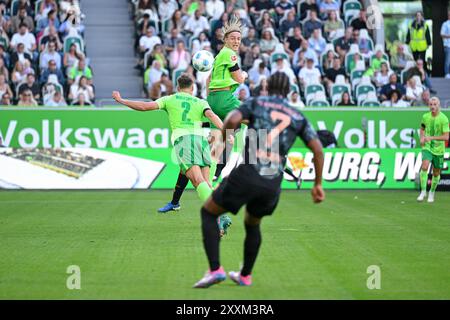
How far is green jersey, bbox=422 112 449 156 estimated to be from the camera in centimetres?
2239

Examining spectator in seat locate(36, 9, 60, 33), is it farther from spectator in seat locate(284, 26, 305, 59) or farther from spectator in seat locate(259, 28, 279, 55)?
spectator in seat locate(284, 26, 305, 59)

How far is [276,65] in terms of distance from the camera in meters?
28.0

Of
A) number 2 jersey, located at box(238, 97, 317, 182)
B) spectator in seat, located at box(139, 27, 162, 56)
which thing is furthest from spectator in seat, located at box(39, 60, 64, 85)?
number 2 jersey, located at box(238, 97, 317, 182)

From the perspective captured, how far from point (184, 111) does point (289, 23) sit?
15.9 m

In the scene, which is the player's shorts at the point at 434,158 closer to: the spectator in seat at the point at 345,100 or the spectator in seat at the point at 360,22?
the spectator in seat at the point at 345,100

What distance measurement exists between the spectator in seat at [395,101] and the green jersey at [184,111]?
47.4 ft

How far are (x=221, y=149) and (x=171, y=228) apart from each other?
140 centimetres

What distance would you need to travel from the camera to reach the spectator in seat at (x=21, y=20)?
2845 centimetres

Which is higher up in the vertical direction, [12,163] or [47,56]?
[47,56]

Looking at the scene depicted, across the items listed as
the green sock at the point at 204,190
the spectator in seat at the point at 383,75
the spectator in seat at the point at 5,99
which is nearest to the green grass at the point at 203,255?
the green sock at the point at 204,190

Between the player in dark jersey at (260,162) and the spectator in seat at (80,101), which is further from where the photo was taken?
the spectator in seat at (80,101)

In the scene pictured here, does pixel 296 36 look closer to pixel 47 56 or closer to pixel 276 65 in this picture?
pixel 276 65

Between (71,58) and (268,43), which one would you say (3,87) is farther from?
(268,43)
